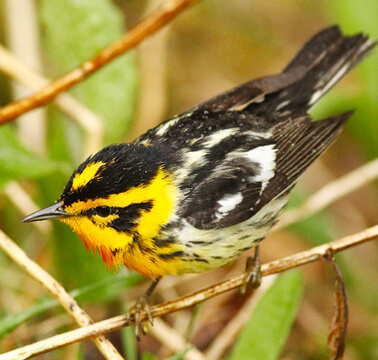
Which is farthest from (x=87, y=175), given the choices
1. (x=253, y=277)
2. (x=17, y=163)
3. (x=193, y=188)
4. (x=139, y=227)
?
(x=253, y=277)

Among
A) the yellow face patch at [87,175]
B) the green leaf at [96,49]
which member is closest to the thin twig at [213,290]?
the yellow face patch at [87,175]

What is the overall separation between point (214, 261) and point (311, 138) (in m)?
0.78

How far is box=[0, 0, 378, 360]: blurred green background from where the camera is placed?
305cm

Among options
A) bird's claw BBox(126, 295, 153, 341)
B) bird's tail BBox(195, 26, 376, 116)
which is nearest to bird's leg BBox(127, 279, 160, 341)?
bird's claw BBox(126, 295, 153, 341)

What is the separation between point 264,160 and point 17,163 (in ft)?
3.70

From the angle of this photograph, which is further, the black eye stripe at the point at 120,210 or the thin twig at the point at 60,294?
the black eye stripe at the point at 120,210

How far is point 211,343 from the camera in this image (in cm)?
359

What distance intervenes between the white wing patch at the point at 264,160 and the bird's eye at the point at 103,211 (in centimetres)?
63

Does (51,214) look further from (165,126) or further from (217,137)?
(217,137)

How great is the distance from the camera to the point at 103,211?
2.37m

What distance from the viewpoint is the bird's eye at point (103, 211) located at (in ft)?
7.72

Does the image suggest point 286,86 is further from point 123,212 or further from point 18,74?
point 18,74

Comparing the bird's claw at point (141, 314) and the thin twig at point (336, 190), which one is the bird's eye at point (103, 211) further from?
the thin twig at point (336, 190)

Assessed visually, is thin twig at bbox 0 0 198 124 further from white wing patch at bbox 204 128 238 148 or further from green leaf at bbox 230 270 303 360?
green leaf at bbox 230 270 303 360
